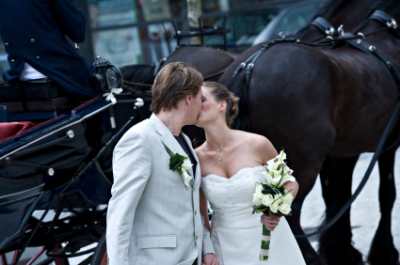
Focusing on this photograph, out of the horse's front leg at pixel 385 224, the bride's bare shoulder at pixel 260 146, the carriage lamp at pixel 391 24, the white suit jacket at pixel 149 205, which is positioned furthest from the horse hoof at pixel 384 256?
the white suit jacket at pixel 149 205

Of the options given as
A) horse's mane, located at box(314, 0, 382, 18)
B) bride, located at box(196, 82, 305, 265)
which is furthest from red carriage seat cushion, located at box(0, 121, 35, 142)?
horse's mane, located at box(314, 0, 382, 18)

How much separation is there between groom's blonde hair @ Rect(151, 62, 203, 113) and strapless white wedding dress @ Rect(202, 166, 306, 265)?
0.51m

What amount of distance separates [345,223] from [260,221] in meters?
2.56

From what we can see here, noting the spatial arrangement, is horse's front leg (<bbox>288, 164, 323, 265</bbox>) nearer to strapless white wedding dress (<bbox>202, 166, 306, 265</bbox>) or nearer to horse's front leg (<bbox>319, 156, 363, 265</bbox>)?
strapless white wedding dress (<bbox>202, 166, 306, 265</bbox>)

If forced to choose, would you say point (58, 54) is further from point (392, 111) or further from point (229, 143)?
point (392, 111)

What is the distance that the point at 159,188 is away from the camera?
357 cm

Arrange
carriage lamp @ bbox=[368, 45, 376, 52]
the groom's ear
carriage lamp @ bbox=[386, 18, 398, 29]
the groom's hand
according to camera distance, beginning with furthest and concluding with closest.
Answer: carriage lamp @ bbox=[386, 18, 398, 29] < carriage lamp @ bbox=[368, 45, 376, 52] < the groom's ear < the groom's hand

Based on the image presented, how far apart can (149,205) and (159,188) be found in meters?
0.09

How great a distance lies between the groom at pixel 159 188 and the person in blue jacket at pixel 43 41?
123 centimetres

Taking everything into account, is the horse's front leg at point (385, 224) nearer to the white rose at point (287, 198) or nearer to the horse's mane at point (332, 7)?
the horse's mane at point (332, 7)

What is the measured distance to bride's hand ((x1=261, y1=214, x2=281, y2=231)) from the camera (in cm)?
378

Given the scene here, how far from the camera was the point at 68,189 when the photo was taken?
4.88 metres

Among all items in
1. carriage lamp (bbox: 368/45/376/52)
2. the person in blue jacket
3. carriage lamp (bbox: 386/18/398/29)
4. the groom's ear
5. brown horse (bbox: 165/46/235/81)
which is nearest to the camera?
the groom's ear

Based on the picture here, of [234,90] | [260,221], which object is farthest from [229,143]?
[234,90]
